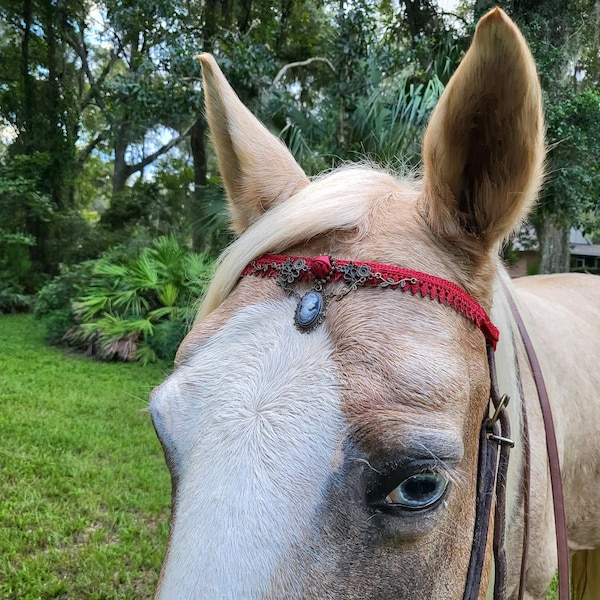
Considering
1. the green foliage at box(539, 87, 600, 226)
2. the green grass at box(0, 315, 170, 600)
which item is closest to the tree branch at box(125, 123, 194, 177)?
the green grass at box(0, 315, 170, 600)

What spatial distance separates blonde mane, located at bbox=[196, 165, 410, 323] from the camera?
1.29 m

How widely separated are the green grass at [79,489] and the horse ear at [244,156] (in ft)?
5.10

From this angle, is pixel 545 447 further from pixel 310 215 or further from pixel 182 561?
pixel 182 561

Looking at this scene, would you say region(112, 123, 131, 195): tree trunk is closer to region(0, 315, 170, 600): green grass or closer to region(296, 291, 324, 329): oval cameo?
region(0, 315, 170, 600): green grass

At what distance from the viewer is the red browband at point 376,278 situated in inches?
45.1

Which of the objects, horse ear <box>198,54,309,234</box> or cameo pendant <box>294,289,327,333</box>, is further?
horse ear <box>198,54,309,234</box>

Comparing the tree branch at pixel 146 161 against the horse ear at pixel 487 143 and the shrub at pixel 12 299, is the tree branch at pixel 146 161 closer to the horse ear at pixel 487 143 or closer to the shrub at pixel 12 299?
the shrub at pixel 12 299

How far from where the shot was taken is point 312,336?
3.48 ft

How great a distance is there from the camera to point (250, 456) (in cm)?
94

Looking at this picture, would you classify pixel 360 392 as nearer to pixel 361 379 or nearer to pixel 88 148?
pixel 361 379

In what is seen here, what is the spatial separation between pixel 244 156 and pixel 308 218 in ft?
1.50

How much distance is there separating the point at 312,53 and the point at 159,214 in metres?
8.33

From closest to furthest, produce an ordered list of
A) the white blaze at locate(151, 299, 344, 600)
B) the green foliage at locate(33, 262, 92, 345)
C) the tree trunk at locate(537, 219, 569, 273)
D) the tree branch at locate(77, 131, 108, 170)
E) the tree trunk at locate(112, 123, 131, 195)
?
the white blaze at locate(151, 299, 344, 600) → the green foliage at locate(33, 262, 92, 345) → the tree trunk at locate(537, 219, 569, 273) → the tree trunk at locate(112, 123, 131, 195) → the tree branch at locate(77, 131, 108, 170)

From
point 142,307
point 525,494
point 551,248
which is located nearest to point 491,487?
point 525,494
